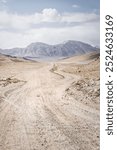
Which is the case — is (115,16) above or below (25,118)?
above

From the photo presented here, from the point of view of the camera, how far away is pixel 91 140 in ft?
30.3

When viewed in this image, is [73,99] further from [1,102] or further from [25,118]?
[25,118]

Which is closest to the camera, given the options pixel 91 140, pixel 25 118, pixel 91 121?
pixel 91 140

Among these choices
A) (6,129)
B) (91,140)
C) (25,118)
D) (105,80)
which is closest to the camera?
(105,80)

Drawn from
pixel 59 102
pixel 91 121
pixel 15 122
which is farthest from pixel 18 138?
pixel 59 102

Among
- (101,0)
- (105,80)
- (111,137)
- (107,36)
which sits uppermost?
(101,0)

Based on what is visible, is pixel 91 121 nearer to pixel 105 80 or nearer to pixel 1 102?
pixel 105 80

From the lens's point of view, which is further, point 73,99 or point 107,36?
point 73,99

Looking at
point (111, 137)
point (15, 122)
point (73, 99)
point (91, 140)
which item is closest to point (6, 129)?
point (15, 122)

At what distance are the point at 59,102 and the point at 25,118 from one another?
4353mm

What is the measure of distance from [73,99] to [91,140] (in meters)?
8.66

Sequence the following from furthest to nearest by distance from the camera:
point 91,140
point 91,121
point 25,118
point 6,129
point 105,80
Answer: point 25,118
point 91,121
point 6,129
point 91,140
point 105,80

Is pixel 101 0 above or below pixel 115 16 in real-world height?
above

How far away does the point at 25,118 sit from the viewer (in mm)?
12773
